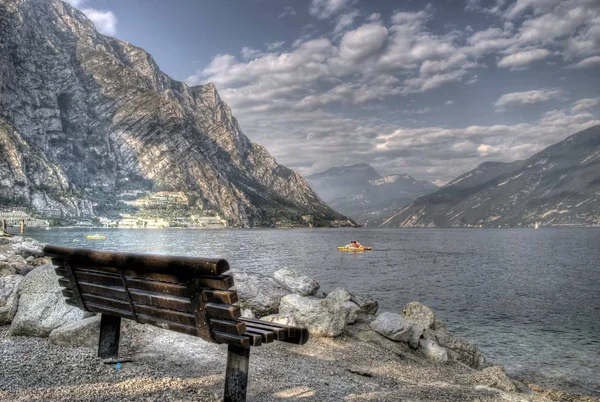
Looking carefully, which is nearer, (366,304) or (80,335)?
(80,335)

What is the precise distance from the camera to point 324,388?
795cm

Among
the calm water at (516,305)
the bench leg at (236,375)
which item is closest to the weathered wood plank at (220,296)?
the bench leg at (236,375)

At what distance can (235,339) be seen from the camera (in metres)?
5.34

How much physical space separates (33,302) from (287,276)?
10681mm

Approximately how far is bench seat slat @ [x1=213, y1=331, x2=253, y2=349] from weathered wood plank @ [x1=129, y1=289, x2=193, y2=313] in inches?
19.8

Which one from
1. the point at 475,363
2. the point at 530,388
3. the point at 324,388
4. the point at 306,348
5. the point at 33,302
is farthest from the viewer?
the point at 475,363

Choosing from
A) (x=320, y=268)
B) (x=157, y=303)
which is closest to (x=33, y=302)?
(x=157, y=303)

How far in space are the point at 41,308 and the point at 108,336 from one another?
10.2ft

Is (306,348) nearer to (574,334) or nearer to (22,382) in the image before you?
(22,382)

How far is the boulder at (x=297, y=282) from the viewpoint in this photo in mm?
18259

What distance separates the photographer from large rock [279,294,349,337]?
40.6 feet

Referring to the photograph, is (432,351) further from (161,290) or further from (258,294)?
(161,290)

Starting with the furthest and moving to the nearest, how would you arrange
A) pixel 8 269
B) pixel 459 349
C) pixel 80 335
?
pixel 8 269 → pixel 459 349 → pixel 80 335

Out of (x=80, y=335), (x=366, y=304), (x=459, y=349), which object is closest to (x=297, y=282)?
(x=366, y=304)
